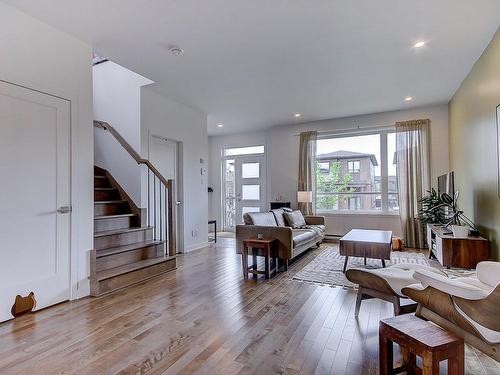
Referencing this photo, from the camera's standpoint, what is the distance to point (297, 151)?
7031mm

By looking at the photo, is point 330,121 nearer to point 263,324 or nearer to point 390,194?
point 390,194

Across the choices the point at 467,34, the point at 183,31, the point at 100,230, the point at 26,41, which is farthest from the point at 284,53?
the point at 100,230

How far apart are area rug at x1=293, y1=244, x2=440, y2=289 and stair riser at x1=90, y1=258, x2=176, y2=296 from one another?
1806mm

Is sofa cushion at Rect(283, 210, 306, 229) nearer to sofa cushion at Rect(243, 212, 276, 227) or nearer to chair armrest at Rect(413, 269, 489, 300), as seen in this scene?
sofa cushion at Rect(243, 212, 276, 227)

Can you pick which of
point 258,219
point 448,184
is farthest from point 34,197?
point 448,184

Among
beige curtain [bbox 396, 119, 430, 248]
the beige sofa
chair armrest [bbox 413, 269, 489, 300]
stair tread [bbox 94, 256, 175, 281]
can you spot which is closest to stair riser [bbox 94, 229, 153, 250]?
stair tread [bbox 94, 256, 175, 281]

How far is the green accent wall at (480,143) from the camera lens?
129 inches

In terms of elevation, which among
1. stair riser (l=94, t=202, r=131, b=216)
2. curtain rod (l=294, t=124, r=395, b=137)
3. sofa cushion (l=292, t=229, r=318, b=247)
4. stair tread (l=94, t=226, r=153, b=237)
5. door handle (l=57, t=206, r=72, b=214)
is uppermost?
curtain rod (l=294, t=124, r=395, b=137)

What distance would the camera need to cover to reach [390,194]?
20.2 feet

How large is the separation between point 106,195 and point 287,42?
3.61 metres

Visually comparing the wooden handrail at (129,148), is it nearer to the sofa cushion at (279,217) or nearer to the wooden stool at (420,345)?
the sofa cushion at (279,217)

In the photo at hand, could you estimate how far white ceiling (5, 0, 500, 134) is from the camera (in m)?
2.64

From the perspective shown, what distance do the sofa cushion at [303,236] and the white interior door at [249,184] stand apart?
2669 mm

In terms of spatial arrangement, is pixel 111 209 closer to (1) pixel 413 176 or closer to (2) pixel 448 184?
(2) pixel 448 184
